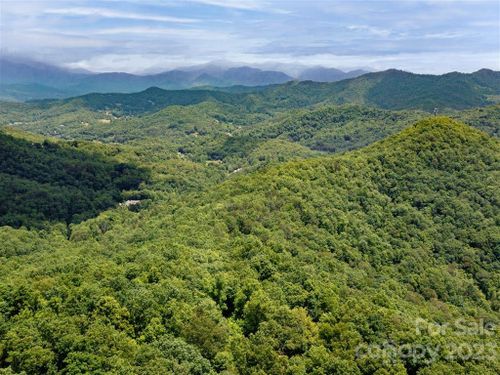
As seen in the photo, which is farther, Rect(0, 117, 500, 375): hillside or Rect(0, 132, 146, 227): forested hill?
Rect(0, 132, 146, 227): forested hill

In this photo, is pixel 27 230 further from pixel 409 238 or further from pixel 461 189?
pixel 461 189

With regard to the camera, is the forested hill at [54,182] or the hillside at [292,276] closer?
the hillside at [292,276]

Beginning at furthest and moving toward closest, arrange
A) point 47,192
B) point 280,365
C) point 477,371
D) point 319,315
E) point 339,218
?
1. point 47,192
2. point 339,218
3. point 319,315
4. point 477,371
5. point 280,365

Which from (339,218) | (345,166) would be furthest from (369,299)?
(345,166)
